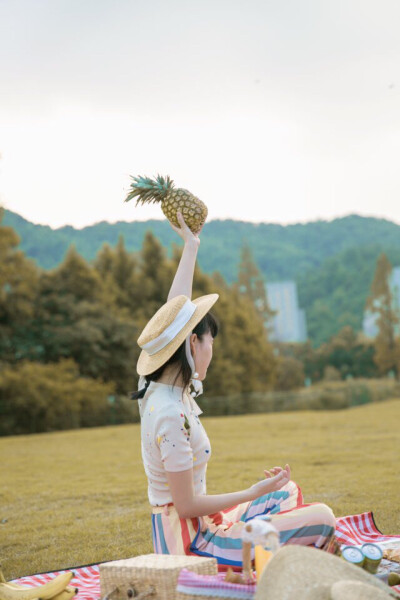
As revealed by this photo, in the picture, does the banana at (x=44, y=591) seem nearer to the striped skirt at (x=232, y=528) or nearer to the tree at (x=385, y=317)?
the striped skirt at (x=232, y=528)

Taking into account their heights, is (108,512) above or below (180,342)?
below

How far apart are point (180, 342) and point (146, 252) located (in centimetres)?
2746

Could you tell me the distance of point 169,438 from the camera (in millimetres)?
3289

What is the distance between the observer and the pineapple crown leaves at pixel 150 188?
14.3 feet

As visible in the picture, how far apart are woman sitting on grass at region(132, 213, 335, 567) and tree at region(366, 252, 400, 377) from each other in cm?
3591

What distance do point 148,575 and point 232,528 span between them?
0.62 meters

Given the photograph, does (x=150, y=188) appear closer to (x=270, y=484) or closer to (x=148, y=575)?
(x=270, y=484)

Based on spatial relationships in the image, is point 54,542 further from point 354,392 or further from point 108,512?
point 354,392

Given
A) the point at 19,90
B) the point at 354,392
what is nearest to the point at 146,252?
the point at 354,392

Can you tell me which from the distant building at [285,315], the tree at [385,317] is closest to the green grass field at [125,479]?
the tree at [385,317]

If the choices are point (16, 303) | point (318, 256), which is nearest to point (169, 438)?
point (16, 303)

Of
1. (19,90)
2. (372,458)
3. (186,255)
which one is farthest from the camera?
(19,90)

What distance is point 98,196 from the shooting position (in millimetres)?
19688

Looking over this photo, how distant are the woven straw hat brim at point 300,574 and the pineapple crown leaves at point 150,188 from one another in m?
2.35
